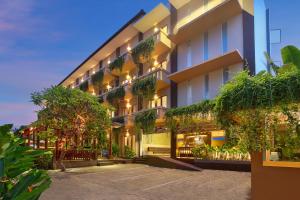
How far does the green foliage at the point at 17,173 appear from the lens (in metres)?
2.87

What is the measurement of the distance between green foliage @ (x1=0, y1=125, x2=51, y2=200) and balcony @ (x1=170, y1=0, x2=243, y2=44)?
20.4 m

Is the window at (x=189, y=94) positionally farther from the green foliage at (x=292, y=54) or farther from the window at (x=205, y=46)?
the green foliage at (x=292, y=54)

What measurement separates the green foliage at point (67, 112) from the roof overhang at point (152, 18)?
39.4 ft

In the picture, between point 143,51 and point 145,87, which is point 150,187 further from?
point 143,51

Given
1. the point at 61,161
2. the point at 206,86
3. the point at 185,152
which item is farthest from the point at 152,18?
the point at 61,161

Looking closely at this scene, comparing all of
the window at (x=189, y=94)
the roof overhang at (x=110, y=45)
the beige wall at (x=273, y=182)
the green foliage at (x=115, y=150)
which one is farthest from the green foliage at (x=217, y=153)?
the roof overhang at (x=110, y=45)

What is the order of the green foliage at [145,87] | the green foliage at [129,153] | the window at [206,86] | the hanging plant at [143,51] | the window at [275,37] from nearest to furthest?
the window at [275,37] → the window at [206,86] → the green foliage at [145,87] → the hanging plant at [143,51] → the green foliage at [129,153]

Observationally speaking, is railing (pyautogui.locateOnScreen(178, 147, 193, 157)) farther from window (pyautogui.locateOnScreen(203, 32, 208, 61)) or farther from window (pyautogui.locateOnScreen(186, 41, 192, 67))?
window (pyautogui.locateOnScreen(203, 32, 208, 61))

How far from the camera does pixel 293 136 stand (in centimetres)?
742

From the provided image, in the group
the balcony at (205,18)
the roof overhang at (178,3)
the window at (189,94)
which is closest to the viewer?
the balcony at (205,18)

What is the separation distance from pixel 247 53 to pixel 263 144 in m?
14.5

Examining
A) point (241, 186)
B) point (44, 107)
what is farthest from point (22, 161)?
point (44, 107)

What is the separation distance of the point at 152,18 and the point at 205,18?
8.57m

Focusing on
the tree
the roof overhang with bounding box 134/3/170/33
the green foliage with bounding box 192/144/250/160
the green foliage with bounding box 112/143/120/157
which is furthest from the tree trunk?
the roof overhang with bounding box 134/3/170/33
